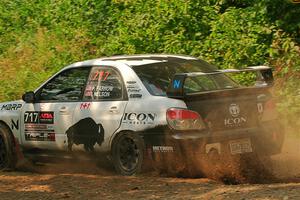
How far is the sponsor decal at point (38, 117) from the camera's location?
9625mm

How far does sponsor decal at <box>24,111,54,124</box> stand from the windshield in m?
1.47

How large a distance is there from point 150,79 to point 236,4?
23.2 feet

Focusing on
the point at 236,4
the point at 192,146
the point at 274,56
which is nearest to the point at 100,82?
the point at 192,146

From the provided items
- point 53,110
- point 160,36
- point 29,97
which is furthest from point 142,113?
point 160,36

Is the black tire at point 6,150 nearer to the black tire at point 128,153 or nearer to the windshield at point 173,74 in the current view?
the black tire at point 128,153

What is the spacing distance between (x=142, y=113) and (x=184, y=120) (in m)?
0.60

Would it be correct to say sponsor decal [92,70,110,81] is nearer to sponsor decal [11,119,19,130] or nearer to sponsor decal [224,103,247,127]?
sponsor decal [11,119,19,130]

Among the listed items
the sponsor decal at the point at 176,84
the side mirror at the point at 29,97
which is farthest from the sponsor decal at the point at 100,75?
the sponsor decal at the point at 176,84

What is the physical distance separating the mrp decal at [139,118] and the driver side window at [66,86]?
96 cm

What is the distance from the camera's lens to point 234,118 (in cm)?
846

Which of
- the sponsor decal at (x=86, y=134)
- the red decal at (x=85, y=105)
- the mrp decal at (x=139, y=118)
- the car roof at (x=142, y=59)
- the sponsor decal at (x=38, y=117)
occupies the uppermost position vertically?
the car roof at (x=142, y=59)

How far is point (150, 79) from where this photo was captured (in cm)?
879

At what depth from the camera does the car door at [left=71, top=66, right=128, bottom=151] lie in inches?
349

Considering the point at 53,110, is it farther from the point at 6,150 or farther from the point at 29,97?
the point at 6,150
